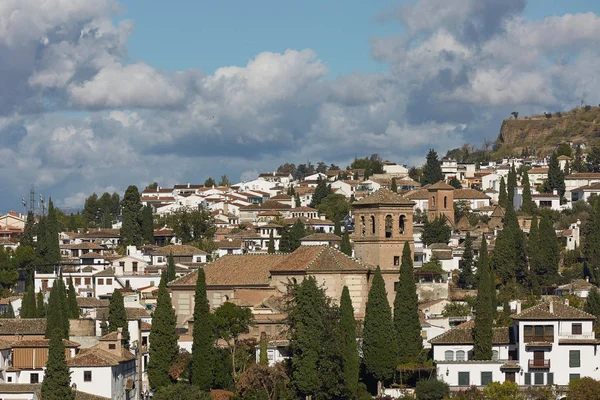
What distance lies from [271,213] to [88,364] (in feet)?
258

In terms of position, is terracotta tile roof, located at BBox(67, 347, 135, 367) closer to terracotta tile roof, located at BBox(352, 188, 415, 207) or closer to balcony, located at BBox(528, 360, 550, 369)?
terracotta tile roof, located at BBox(352, 188, 415, 207)

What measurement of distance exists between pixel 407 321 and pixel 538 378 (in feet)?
23.6

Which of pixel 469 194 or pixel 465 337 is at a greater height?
pixel 469 194

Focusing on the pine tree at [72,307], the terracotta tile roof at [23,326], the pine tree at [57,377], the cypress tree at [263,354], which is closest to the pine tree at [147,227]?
the pine tree at [72,307]

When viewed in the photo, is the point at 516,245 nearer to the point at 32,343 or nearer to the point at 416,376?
the point at 416,376

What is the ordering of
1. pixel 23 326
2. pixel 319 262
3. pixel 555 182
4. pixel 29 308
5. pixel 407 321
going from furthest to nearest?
1. pixel 555 182
2. pixel 29 308
3. pixel 23 326
4. pixel 319 262
5. pixel 407 321

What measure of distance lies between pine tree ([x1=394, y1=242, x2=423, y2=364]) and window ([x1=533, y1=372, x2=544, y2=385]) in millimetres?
5875

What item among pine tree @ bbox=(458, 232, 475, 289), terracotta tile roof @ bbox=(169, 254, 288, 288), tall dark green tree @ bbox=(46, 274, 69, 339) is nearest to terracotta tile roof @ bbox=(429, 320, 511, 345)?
terracotta tile roof @ bbox=(169, 254, 288, 288)

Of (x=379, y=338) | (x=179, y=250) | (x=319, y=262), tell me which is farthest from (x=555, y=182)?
(x=379, y=338)

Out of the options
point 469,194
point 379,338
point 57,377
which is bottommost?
point 57,377

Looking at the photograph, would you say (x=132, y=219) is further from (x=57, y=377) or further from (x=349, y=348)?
(x=57, y=377)

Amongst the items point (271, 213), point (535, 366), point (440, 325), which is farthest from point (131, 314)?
point (271, 213)

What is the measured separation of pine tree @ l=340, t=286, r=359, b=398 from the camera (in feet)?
209

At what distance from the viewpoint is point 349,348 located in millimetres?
64312
